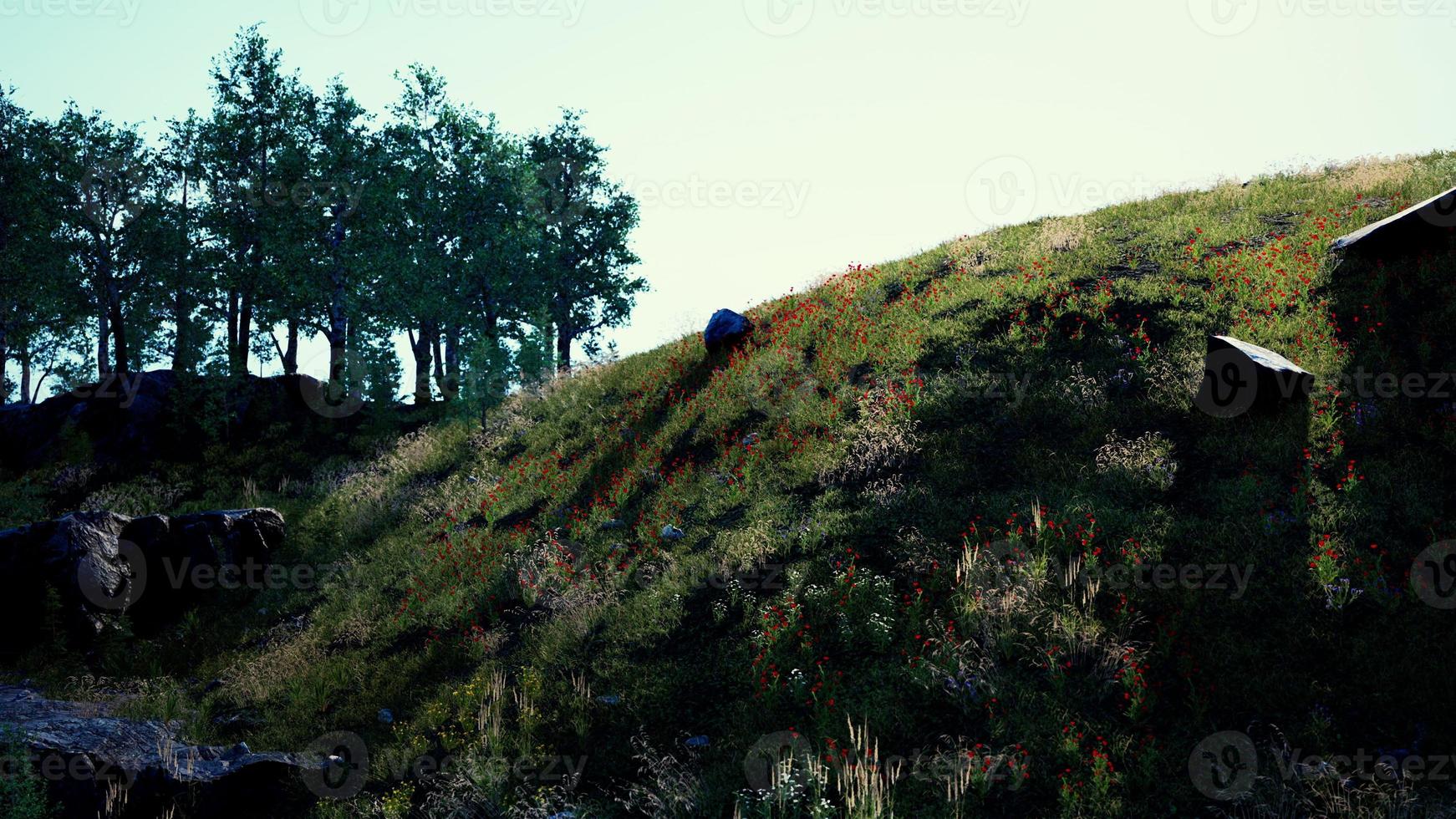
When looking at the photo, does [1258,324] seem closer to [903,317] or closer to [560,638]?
[903,317]

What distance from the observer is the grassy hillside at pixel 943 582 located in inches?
280

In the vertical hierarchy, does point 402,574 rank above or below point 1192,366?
below

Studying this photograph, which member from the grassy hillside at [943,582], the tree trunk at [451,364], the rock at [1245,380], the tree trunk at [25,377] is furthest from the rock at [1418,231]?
the tree trunk at [25,377]

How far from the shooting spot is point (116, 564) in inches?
559

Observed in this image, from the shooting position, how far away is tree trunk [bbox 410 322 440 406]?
28250 millimetres

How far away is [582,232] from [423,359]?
804cm

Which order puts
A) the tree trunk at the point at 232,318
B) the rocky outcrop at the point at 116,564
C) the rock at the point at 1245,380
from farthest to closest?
the tree trunk at the point at 232,318 < the rocky outcrop at the point at 116,564 < the rock at the point at 1245,380

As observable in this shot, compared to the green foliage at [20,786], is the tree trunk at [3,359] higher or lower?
higher

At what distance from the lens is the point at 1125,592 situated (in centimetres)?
854

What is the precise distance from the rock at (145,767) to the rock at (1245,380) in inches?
472

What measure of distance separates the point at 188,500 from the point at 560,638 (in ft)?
53.5

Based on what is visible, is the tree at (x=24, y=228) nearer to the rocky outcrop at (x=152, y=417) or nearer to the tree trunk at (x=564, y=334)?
the rocky outcrop at (x=152, y=417)

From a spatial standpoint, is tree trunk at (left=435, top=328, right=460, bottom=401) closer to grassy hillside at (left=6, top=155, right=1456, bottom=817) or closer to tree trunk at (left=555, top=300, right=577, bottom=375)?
tree trunk at (left=555, top=300, right=577, bottom=375)

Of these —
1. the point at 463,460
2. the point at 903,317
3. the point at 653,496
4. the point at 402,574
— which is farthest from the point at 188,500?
the point at 903,317
